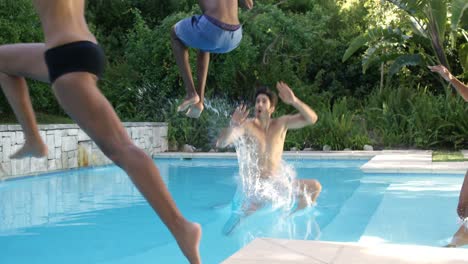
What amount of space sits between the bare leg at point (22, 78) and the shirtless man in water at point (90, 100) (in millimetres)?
144

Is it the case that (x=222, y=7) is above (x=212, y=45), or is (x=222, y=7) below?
above

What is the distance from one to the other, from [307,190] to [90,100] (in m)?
5.18

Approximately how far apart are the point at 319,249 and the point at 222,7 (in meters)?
1.95

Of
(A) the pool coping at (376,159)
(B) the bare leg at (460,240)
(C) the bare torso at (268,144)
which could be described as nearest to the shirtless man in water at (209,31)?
(B) the bare leg at (460,240)

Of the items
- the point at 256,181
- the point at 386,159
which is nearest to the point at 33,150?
the point at 256,181

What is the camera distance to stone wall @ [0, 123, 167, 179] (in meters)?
9.65

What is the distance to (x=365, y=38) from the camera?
14641 mm

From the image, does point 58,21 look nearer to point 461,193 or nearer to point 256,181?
point 461,193

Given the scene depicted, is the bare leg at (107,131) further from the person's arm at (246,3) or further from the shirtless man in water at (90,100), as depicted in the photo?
the person's arm at (246,3)

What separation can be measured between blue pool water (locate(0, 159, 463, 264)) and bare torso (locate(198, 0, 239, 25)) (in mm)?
3048

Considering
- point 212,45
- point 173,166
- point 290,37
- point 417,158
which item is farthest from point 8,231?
point 290,37

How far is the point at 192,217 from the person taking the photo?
6926 millimetres

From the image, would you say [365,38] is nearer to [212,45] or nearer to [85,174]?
[85,174]

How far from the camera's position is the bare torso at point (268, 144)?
647 centimetres
